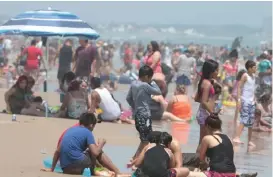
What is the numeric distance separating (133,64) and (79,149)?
82.4 feet

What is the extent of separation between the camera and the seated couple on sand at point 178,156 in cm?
770

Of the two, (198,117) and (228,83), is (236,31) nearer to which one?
(228,83)

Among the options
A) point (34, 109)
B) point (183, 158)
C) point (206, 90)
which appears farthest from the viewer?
point (34, 109)

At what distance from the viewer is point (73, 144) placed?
27.2 feet

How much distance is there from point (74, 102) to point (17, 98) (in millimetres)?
979

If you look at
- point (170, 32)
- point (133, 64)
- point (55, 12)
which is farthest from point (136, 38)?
point (55, 12)

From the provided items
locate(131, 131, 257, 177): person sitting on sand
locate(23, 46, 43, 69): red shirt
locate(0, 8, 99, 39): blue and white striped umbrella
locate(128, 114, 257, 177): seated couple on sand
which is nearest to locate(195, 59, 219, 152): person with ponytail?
locate(131, 131, 257, 177): person sitting on sand

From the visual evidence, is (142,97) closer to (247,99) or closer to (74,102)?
(247,99)

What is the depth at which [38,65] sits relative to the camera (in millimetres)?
18609

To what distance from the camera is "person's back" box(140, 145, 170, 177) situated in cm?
764

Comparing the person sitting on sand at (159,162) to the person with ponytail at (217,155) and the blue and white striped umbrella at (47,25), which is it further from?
the blue and white striped umbrella at (47,25)

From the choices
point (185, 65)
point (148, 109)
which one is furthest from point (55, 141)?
point (185, 65)

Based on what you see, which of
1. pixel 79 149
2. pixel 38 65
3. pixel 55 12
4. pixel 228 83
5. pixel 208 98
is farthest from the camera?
pixel 228 83

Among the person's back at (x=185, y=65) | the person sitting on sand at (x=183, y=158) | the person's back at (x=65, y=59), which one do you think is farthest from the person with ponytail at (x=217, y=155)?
the person's back at (x=185, y=65)
